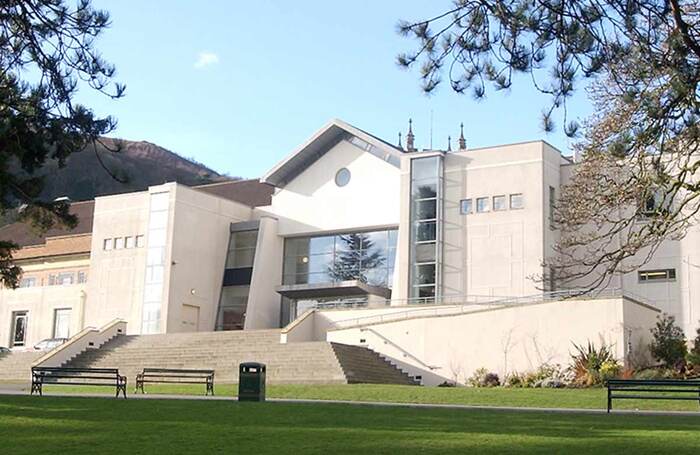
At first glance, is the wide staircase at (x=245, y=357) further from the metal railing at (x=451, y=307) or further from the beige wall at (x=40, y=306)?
the beige wall at (x=40, y=306)

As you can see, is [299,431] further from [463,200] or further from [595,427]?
[463,200]

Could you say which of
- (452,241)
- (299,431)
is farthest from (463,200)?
(299,431)

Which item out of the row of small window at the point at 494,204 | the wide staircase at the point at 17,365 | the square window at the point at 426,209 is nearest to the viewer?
the wide staircase at the point at 17,365

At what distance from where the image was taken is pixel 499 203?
45.0 metres

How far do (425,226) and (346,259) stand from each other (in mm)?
6453

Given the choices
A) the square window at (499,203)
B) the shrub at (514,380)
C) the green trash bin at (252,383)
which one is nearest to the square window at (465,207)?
the square window at (499,203)

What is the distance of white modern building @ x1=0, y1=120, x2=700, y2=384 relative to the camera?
41406 millimetres

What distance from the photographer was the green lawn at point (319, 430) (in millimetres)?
12883

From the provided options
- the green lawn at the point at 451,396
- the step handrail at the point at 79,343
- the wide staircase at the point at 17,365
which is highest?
the step handrail at the point at 79,343

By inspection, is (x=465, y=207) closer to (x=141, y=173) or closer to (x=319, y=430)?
(x=319, y=430)

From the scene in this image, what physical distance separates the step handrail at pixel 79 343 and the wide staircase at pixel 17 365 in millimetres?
502

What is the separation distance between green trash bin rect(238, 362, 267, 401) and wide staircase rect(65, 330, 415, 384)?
10.1 m

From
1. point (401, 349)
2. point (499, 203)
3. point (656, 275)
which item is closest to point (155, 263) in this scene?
point (401, 349)

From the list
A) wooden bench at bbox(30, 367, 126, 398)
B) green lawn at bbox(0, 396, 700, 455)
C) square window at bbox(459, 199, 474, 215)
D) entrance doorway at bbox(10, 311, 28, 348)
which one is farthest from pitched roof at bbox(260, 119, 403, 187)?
green lawn at bbox(0, 396, 700, 455)
